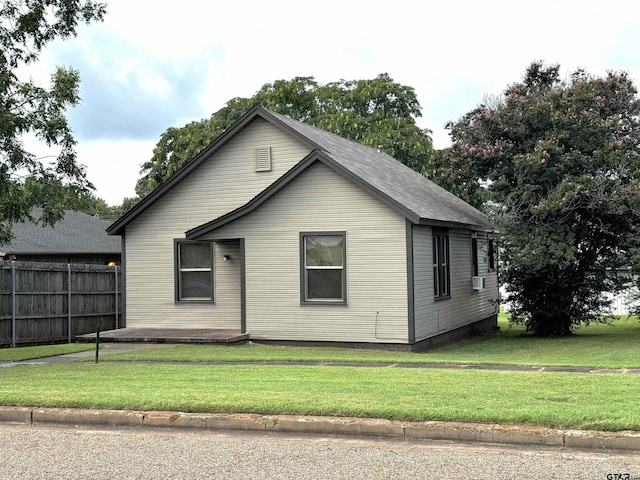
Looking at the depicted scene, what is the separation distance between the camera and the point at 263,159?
790 inches

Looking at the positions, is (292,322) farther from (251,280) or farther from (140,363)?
(140,363)

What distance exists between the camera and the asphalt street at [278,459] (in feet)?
22.1

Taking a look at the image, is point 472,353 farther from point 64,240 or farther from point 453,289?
point 64,240

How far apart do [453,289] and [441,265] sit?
1326 millimetres

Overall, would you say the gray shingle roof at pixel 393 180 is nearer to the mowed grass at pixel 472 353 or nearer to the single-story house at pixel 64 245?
the mowed grass at pixel 472 353

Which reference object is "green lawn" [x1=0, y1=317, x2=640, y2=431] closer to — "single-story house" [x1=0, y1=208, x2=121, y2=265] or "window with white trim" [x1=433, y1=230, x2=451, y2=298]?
"window with white trim" [x1=433, y1=230, x2=451, y2=298]

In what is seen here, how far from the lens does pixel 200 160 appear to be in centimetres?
2033

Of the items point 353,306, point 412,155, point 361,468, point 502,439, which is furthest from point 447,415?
point 412,155

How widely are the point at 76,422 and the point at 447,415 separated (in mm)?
4350

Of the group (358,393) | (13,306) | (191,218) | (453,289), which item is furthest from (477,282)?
(358,393)

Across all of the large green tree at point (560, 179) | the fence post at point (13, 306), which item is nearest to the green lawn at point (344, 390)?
the large green tree at point (560, 179)

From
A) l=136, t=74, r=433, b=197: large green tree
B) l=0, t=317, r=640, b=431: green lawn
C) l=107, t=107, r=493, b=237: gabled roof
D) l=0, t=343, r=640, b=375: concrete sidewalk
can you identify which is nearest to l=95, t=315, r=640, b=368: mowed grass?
l=0, t=317, r=640, b=431: green lawn

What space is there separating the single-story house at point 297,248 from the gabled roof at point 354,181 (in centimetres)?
5

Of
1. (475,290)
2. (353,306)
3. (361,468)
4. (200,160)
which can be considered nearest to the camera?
(361,468)
